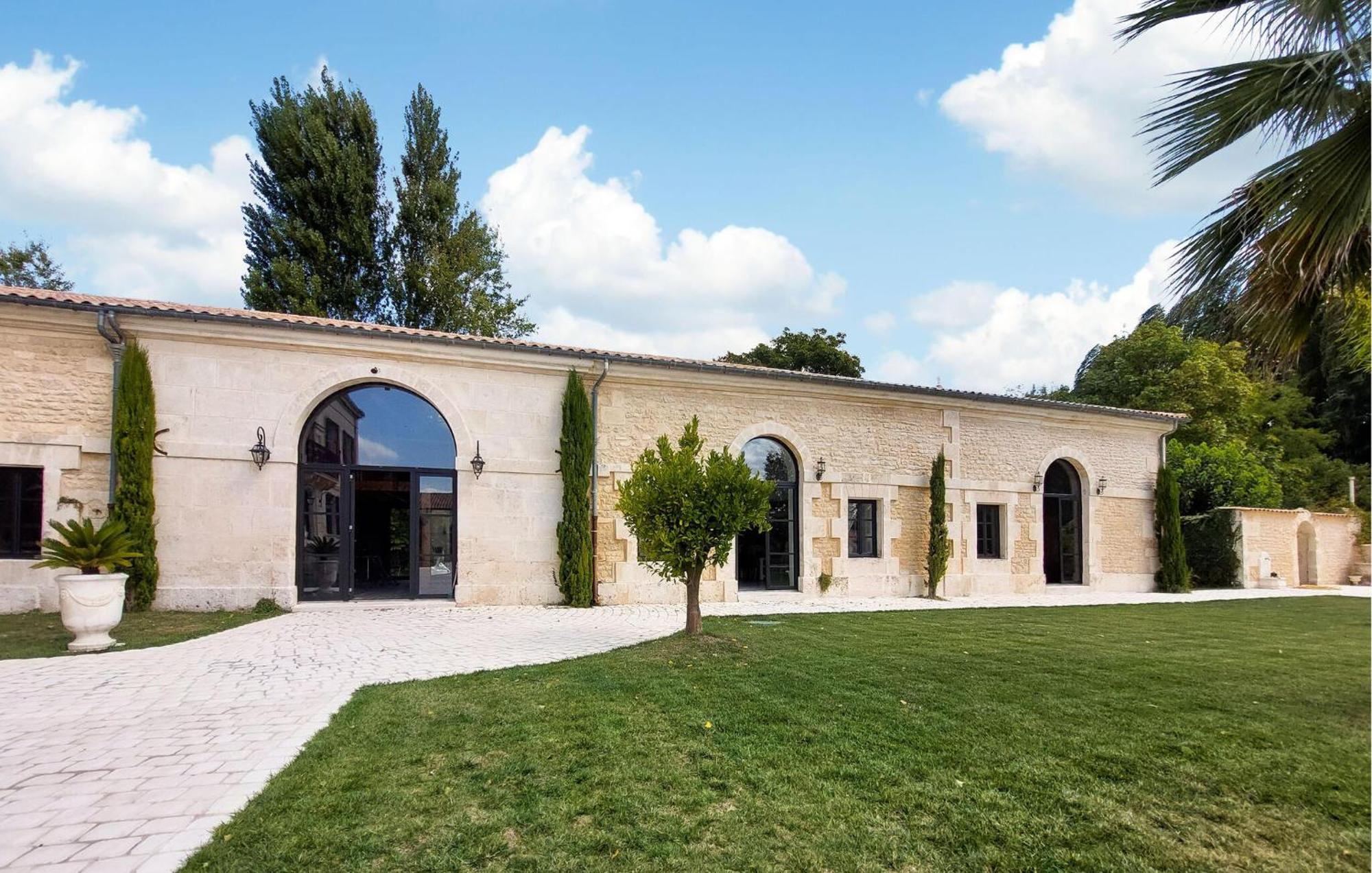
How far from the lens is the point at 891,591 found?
43.5ft

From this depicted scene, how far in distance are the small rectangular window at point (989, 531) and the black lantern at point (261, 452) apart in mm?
13365

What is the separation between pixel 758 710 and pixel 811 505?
8661mm

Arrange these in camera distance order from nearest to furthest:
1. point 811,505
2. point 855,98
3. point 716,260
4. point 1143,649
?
point 855,98 → point 1143,649 → point 811,505 → point 716,260

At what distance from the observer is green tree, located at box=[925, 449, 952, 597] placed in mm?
13227

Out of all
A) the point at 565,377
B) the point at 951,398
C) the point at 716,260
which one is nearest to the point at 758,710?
the point at 565,377

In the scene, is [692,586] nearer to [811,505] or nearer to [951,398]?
[811,505]

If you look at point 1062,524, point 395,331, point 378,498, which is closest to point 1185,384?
point 1062,524

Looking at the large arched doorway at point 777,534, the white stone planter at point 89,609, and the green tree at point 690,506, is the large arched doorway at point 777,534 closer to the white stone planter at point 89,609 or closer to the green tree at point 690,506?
the green tree at point 690,506

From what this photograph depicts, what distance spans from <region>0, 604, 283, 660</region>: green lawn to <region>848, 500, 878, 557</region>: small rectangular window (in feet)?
32.5

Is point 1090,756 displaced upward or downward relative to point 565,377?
downward

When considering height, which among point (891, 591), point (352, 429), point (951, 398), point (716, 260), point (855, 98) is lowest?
point (891, 591)

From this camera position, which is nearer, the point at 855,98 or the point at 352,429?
the point at 855,98

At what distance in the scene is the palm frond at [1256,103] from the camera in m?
2.87

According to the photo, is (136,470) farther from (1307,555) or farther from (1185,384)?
(1185,384)
